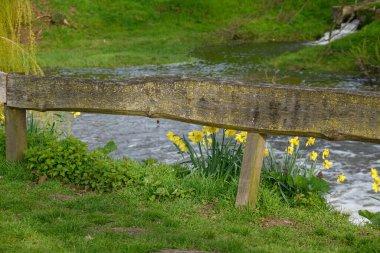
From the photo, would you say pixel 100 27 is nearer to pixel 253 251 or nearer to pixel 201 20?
pixel 201 20

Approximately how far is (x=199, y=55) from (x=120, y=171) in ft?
61.2

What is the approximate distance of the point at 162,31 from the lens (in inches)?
1198

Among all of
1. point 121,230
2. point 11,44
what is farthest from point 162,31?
Answer: point 121,230

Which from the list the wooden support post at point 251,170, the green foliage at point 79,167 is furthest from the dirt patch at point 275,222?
the green foliage at point 79,167

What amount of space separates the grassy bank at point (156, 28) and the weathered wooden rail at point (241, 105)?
56.2 ft

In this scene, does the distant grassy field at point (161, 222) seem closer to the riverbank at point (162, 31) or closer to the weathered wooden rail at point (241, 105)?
the weathered wooden rail at point (241, 105)

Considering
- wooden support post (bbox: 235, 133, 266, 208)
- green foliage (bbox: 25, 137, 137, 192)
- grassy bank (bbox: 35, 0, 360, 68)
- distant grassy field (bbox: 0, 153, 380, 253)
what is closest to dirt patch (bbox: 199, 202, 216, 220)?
distant grassy field (bbox: 0, 153, 380, 253)

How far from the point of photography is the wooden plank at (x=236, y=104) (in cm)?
534

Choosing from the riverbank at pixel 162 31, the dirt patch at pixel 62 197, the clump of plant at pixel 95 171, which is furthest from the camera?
the riverbank at pixel 162 31

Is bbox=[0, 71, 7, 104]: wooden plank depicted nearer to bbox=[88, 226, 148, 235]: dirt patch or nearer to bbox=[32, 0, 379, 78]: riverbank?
bbox=[88, 226, 148, 235]: dirt patch

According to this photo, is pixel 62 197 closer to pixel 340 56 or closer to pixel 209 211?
pixel 209 211

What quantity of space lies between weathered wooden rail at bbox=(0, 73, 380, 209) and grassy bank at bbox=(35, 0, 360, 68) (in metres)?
17.1

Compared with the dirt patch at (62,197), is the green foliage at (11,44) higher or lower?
higher

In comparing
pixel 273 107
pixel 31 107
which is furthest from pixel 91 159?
pixel 273 107
